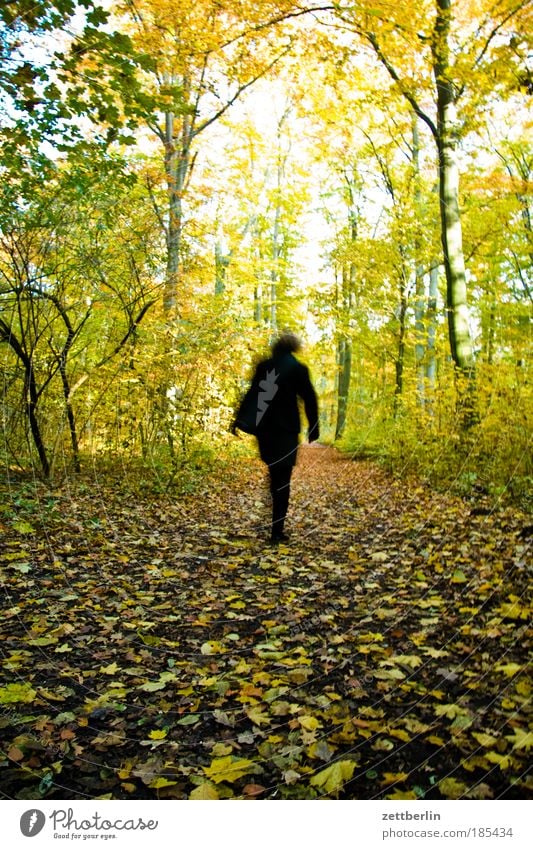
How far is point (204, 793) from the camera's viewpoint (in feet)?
5.37

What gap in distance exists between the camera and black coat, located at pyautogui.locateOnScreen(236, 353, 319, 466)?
5.88 feet

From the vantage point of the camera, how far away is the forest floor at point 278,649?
172 centimetres

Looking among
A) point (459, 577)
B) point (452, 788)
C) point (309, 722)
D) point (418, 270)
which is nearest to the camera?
point (452, 788)

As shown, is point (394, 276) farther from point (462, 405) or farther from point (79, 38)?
point (79, 38)

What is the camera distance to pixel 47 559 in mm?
4293

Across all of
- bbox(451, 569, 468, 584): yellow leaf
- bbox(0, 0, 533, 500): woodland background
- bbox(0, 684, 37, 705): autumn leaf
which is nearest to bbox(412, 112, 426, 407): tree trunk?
bbox(0, 0, 533, 500): woodland background

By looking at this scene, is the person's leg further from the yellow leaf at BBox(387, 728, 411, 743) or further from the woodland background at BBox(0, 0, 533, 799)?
the yellow leaf at BBox(387, 728, 411, 743)

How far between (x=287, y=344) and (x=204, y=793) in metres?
1.63

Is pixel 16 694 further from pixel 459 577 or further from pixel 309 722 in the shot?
pixel 459 577

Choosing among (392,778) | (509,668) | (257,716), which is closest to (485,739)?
(392,778)

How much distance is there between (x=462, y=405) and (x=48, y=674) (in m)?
2.88

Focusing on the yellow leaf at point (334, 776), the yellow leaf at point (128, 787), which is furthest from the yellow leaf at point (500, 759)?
the yellow leaf at point (128, 787)

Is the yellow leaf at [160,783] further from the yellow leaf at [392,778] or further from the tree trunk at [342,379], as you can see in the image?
the tree trunk at [342,379]

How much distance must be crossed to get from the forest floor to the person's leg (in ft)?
0.25
